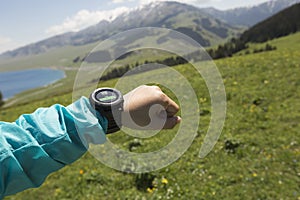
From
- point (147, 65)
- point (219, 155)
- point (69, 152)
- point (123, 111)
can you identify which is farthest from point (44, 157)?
point (219, 155)

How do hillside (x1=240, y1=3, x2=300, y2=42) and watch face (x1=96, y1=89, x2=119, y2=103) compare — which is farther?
hillside (x1=240, y1=3, x2=300, y2=42)

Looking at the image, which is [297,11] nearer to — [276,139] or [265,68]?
[265,68]

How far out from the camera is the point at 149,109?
2.14 meters

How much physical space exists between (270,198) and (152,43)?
4908mm

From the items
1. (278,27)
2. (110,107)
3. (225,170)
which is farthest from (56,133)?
(278,27)

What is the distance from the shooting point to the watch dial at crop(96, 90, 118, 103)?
2.29 m

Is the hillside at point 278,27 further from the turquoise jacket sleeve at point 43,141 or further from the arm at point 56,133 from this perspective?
the turquoise jacket sleeve at point 43,141

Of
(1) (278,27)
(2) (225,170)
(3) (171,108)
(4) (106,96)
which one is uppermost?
(4) (106,96)

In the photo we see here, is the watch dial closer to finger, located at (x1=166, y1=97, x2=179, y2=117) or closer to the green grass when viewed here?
finger, located at (x1=166, y1=97, x2=179, y2=117)

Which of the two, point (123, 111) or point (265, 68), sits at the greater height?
point (123, 111)

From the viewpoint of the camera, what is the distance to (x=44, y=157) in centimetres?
194

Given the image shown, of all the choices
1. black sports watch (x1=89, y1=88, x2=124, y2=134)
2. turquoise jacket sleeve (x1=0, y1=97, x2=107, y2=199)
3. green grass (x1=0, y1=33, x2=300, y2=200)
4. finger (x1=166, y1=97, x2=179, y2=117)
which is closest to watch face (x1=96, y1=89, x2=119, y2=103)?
black sports watch (x1=89, y1=88, x2=124, y2=134)

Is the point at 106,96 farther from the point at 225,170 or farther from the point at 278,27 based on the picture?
the point at 278,27

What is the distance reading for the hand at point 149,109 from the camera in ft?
6.97
